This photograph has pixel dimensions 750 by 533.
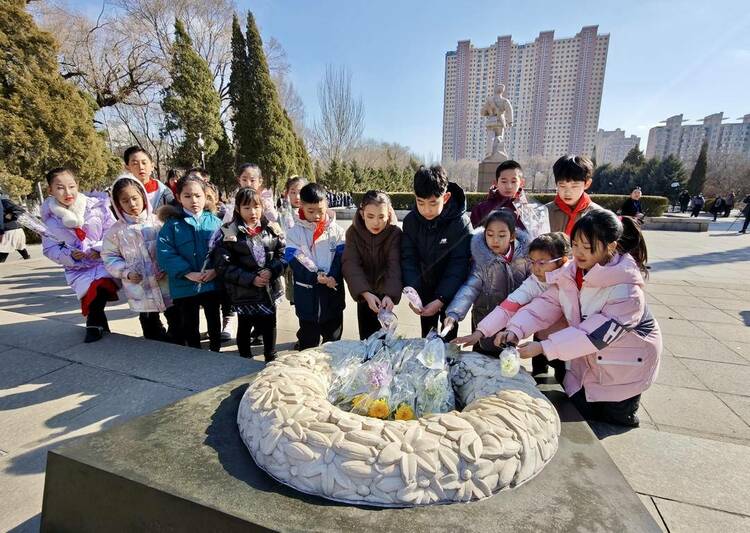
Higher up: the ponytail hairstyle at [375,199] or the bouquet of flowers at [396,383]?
the ponytail hairstyle at [375,199]

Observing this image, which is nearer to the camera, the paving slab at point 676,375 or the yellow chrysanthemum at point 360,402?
the yellow chrysanthemum at point 360,402

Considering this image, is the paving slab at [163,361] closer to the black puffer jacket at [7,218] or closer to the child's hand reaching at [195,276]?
the child's hand reaching at [195,276]

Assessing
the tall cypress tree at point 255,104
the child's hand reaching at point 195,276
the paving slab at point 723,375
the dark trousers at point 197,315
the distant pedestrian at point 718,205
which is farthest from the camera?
the distant pedestrian at point 718,205

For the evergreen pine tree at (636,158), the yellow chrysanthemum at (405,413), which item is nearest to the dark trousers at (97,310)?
the yellow chrysanthemum at (405,413)

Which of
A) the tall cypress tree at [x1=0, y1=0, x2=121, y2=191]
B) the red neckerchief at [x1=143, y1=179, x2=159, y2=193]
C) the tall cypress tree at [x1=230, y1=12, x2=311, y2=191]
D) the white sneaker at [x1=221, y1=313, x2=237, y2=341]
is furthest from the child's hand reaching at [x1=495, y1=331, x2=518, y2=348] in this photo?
the tall cypress tree at [x1=230, y1=12, x2=311, y2=191]

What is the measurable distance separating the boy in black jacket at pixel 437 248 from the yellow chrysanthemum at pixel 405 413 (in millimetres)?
779

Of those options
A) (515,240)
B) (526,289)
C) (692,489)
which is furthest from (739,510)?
(515,240)

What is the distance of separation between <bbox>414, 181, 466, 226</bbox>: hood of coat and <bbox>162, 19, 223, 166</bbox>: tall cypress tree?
1587 centimetres

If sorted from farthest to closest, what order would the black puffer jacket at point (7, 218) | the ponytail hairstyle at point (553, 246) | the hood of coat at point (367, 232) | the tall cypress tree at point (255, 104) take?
the tall cypress tree at point (255, 104), the black puffer jacket at point (7, 218), the hood of coat at point (367, 232), the ponytail hairstyle at point (553, 246)

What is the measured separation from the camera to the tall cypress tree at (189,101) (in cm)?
1472

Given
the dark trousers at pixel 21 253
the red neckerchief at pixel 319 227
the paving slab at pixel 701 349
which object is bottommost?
the paving slab at pixel 701 349

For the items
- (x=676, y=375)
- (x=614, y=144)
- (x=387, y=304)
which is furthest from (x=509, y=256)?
(x=614, y=144)

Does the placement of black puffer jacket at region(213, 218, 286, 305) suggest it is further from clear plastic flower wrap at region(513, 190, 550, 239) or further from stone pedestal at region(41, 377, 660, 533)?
clear plastic flower wrap at region(513, 190, 550, 239)

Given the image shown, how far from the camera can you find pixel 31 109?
8125 millimetres
